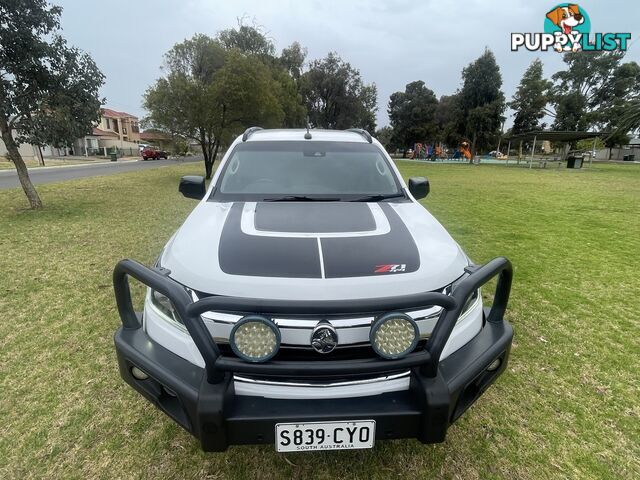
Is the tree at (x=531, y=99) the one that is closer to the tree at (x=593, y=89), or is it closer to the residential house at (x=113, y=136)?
the tree at (x=593, y=89)

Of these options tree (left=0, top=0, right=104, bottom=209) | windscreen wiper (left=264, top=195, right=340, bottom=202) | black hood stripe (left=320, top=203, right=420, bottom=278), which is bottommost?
black hood stripe (left=320, top=203, right=420, bottom=278)

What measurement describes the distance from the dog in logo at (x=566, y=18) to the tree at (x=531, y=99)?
68.4 feet

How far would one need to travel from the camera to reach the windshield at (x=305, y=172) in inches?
113

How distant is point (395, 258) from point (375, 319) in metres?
0.39

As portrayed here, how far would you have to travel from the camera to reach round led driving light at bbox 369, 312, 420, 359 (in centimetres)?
153

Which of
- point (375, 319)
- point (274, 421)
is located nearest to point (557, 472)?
point (375, 319)

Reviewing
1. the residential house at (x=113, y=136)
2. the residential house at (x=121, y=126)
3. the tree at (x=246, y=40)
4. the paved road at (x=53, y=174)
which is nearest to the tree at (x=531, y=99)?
the tree at (x=246, y=40)

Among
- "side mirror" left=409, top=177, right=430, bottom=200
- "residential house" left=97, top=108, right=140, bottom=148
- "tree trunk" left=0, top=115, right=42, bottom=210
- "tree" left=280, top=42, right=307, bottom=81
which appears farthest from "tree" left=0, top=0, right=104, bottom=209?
"residential house" left=97, top=108, right=140, bottom=148

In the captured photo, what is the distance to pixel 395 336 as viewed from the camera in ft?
5.07

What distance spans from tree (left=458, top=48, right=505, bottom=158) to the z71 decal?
123 ft

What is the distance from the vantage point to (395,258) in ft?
6.02

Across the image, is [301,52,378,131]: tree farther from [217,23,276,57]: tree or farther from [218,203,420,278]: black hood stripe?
[218,203,420,278]: black hood stripe

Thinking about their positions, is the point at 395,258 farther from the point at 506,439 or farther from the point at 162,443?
the point at 162,443

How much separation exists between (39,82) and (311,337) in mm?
9620
